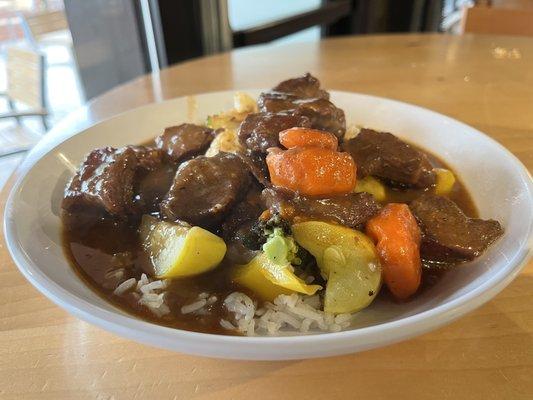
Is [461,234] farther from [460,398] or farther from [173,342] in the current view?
[173,342]

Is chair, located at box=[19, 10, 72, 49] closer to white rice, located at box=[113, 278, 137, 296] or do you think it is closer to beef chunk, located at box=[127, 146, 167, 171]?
beef chunk, located at box=[127, 146, 167, 171]

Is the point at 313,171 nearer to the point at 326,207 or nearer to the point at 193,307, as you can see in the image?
the point at 326,207

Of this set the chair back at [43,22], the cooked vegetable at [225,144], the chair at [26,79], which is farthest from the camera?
the chair back at [43,22]

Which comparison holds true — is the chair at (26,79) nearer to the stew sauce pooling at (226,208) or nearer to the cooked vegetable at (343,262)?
the stew sauce pooling at (226,208)

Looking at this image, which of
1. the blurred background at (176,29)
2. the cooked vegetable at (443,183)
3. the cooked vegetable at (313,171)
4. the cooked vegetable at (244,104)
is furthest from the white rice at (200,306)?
the blurred background at (176,29)

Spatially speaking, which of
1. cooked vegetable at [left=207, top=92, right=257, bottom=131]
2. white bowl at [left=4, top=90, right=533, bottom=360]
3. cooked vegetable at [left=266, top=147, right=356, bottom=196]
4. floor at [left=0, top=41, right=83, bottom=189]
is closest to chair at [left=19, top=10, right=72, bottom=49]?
floor at [left=0, top=41, right=83, bottom=189]

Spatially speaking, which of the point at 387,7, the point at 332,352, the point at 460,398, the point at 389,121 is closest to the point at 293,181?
the point at 332,352
